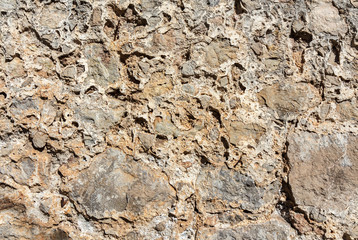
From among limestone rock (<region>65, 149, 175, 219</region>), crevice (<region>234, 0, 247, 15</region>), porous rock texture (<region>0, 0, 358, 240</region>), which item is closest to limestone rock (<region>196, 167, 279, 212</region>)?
porous rock texture (<region>0, 0, 358, 240</region>)

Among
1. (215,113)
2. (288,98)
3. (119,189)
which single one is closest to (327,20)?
(288,98)

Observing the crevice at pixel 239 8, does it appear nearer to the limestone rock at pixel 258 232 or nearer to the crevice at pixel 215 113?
the crevice at pixel 215 113

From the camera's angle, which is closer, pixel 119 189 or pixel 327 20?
pixel 119 189

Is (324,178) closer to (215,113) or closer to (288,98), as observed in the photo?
(288,98)

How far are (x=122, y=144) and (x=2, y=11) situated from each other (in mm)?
588

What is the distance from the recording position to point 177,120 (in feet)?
4.16

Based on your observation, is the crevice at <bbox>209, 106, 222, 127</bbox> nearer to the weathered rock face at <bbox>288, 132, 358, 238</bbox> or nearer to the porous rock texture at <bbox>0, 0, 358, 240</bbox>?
the porous rock texture at <bbox>0, 0, 358, 240</bbox>

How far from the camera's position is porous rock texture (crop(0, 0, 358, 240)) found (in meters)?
1.21

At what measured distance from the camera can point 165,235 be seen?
48.9 inches

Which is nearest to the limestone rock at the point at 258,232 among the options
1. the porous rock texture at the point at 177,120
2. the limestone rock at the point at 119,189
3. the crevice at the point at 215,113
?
the porous rock texture at the point at 177,120

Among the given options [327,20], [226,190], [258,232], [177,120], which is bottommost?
[258,232]

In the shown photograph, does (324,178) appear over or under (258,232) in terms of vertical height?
over

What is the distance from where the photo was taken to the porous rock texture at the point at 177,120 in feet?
3.97

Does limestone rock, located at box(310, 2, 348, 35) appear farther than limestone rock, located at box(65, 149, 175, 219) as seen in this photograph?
Yes
